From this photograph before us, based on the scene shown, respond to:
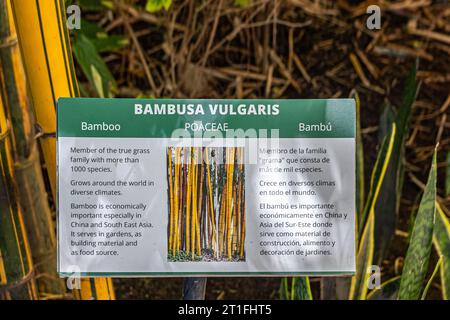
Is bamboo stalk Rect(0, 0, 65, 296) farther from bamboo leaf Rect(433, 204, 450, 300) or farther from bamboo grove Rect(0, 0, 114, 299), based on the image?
bamboo leaf Rect(433, 204, 450, 300)

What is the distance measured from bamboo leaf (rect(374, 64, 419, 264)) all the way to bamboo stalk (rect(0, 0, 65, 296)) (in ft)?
1.04

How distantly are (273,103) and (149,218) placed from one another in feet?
0.48

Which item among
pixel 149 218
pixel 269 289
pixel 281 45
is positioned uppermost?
pixel 281 45

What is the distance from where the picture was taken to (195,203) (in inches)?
22.2

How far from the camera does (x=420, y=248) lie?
592 millimetres

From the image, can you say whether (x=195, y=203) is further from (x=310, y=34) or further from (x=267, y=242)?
(x=310, y=34)

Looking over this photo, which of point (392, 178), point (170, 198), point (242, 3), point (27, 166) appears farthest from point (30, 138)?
point (392, 178)

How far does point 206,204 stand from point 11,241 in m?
0.18

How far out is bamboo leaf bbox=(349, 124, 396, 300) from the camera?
62 cm

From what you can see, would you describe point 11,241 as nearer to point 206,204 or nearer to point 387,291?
point 206,204

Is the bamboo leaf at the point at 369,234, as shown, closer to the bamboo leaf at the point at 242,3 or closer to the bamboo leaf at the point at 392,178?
the bamboo leaf at the point at 392,178

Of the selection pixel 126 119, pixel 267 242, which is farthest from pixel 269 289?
pixel 126 119

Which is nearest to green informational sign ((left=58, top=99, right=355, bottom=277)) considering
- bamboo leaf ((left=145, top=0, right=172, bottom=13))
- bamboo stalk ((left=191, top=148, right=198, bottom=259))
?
bamboo stalk ((left=191, top=148, right=198, bottom=259))

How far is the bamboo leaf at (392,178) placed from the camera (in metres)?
0.62
